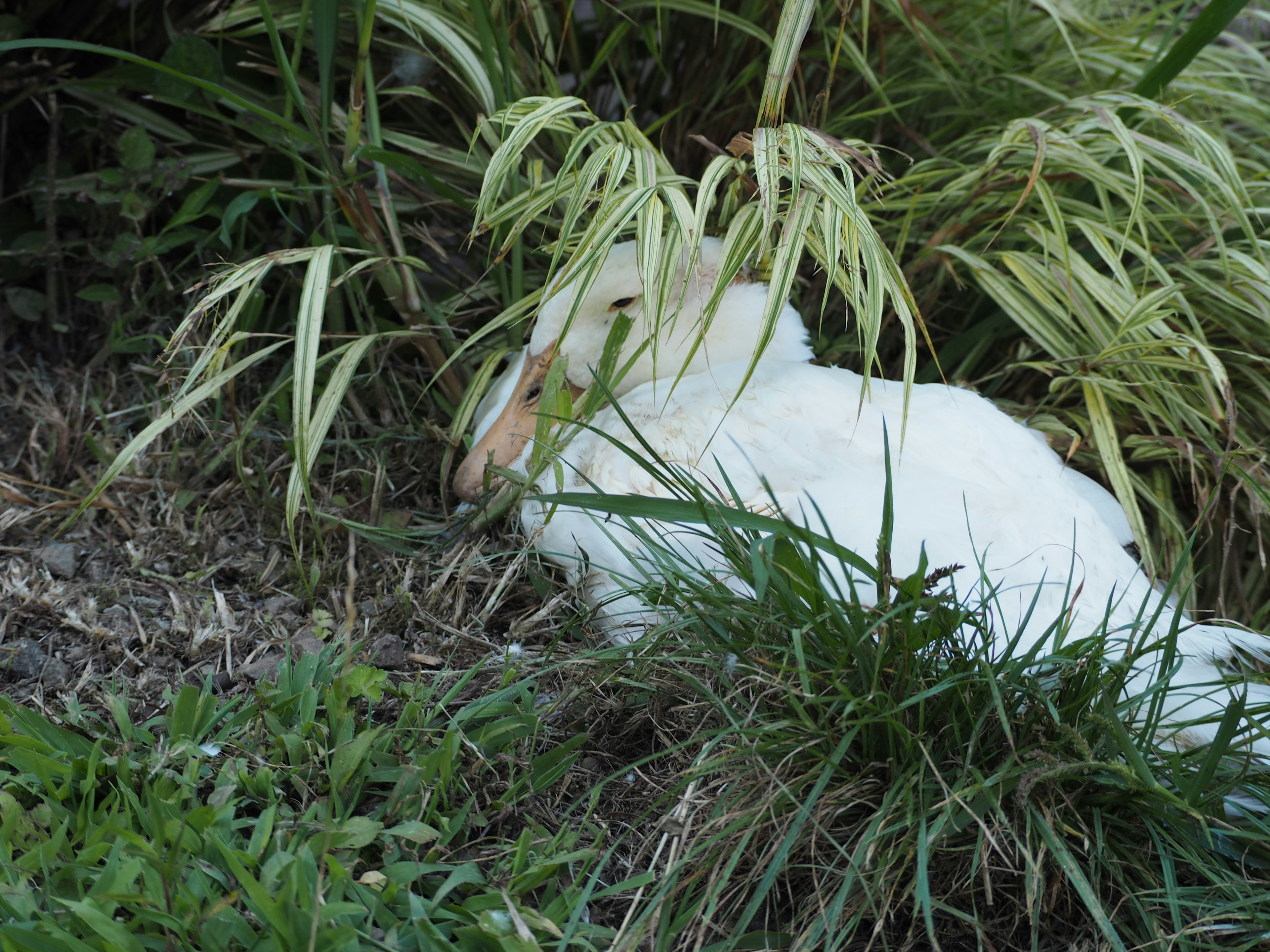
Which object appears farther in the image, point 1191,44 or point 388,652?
point 1191,44

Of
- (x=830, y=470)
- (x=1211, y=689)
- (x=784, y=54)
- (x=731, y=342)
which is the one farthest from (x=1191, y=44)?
(x=1211, y=689)

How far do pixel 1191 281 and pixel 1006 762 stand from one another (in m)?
1.53

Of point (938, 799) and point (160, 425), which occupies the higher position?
point (160, 425)

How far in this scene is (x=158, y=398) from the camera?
235 centimetres

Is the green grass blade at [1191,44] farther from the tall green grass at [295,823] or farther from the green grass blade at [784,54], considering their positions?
the tall green grass at [295,823]

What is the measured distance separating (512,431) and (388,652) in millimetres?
519

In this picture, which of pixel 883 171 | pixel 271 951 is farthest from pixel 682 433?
pixel 271 951

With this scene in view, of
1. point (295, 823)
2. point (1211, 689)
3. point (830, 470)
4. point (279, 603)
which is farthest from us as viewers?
point (279, 603)

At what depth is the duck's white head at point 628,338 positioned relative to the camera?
6.75ft

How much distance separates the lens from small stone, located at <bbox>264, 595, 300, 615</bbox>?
195 centimetres

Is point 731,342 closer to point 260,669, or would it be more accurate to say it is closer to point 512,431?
point 512,431

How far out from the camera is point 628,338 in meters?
2.16

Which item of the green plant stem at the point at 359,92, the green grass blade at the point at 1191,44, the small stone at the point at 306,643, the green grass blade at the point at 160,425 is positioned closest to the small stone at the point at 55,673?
the green grass blade at the point at 160,425

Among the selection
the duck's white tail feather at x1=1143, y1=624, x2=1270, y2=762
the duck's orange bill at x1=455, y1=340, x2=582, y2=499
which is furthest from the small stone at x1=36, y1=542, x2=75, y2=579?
the duck's white tail feather at x1=1143, y1=624, x2=1270, y2=762
